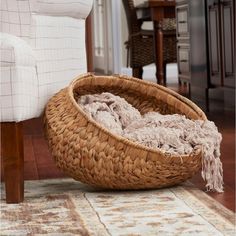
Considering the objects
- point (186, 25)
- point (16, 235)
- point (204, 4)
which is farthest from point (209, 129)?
point (186, 25)

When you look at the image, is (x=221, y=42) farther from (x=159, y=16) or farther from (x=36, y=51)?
(x=36, y=51)

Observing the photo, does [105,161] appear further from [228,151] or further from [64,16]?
[228,151]

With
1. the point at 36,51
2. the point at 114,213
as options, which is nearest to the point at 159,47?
the point at 36,51

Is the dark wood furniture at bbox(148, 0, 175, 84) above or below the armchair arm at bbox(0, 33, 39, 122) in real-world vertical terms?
above

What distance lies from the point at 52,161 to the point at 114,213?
0.92 meters

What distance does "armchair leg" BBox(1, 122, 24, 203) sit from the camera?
6.31 ft

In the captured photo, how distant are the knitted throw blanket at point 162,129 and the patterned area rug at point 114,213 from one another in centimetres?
9

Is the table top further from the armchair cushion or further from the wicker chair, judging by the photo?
the armchair cushion

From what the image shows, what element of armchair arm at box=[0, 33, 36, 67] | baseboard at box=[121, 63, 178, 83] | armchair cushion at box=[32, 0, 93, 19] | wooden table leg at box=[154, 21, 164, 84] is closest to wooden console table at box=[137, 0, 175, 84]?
wooden table leg at box=[154, 21, 164, 84]

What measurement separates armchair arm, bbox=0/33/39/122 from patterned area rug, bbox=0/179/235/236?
0.78ft

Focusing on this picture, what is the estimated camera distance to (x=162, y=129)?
205 cm

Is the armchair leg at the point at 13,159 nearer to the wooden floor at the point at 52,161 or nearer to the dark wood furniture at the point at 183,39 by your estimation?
the wooden floor at the point at 52,161

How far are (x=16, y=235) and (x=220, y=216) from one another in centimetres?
46

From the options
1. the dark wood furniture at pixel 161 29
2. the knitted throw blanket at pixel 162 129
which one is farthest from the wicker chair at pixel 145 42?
the knitted throw blanket at pixel 162 129
